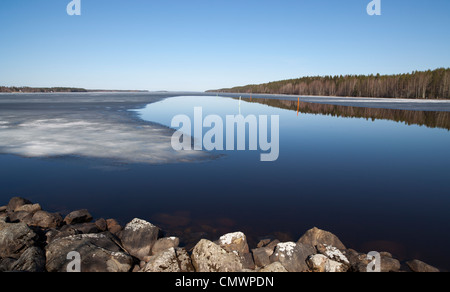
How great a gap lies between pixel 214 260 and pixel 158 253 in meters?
1.04

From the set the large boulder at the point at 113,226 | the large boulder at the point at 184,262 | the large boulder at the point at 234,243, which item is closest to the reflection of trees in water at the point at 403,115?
the large boulder at the point at 234,243

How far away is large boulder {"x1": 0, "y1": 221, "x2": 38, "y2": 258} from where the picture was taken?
5.30 m

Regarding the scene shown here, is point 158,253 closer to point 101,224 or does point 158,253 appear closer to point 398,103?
point 101,224

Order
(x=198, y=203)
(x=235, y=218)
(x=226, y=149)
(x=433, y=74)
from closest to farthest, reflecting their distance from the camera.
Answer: (x=235, y=218) < (x=198, y=203) < (x=226, y=149) < (x=433, y=74)

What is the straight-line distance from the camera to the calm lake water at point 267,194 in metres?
6.47

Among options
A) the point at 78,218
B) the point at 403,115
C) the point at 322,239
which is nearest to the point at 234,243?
the point at 322,239

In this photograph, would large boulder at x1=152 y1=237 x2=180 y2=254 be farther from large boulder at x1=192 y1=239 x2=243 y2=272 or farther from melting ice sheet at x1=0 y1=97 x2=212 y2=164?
melting ice sheet at x1=0 y1=97 x2=212 y2=164

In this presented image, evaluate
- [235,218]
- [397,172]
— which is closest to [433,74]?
[397,172]

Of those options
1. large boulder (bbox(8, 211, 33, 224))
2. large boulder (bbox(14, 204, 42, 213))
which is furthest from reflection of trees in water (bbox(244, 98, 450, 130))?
large boulder (bbox(8, 211, 33, 224))
